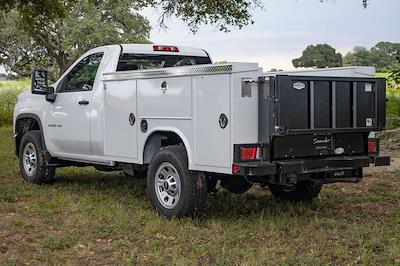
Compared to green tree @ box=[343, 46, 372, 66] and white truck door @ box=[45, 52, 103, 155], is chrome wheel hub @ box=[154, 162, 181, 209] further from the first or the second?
green tree @ box=[343, 46, 372, 66]

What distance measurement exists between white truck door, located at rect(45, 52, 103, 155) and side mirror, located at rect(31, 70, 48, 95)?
0.23 meters

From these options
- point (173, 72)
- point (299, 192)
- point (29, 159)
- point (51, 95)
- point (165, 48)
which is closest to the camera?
point (173, 72)

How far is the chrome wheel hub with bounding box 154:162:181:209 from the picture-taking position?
278 inches

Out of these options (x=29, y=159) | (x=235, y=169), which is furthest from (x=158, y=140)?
(x=29, y=159)

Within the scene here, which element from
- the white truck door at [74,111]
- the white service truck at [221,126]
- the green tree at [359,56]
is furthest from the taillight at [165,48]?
the green tree at [359,56]

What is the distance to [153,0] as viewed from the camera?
68.4 ft

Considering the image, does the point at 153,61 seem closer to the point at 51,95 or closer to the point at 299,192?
the point at 51,95

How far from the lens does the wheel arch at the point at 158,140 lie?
7234 mm

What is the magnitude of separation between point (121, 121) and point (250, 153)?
2161 mm

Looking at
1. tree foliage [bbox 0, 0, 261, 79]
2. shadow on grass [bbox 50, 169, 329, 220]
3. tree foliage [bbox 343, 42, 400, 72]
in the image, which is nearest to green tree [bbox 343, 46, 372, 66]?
tree foliage [bbox 343, 42, 400, 72]

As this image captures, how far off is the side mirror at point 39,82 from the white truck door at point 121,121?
63.0 inches

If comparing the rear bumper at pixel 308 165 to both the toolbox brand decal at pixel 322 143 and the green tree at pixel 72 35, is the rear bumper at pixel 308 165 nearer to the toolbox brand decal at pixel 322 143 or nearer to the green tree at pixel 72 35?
the toolbox brand decal at pixel 322 143

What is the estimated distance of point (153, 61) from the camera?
29.4 ft

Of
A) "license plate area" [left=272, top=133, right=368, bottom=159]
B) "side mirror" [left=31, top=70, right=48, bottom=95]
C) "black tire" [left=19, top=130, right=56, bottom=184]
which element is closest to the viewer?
"license plate area" [left=272, top=133, right=368, bottom=159]
